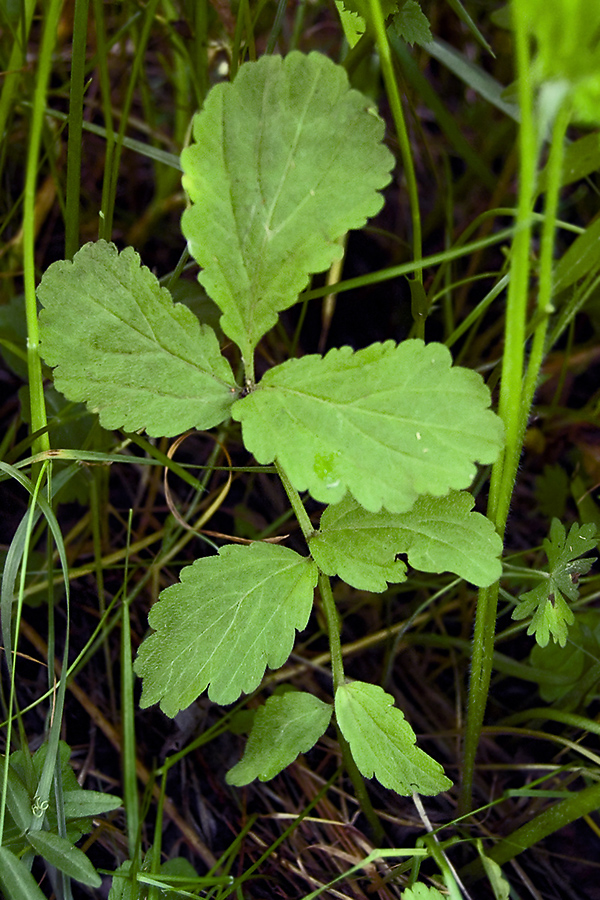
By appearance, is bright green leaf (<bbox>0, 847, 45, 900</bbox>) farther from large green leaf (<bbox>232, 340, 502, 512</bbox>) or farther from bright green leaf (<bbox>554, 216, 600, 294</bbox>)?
bright green leaf (<bbox>554, 216, 600, 294</bbox>)

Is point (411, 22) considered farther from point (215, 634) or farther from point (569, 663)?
point (569, 663)

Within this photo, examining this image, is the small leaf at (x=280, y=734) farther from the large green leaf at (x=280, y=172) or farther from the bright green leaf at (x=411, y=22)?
the bright green leaf at (x=411, y=22)

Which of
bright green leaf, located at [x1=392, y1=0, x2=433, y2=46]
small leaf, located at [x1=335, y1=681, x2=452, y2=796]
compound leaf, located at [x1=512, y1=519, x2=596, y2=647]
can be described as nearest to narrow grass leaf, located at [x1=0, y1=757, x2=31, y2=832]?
small leaf, located at [x1=335, y1=681, x2=452, y2=796]

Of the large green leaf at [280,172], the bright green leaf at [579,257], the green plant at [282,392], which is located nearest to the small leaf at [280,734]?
the green plant at [282,392]

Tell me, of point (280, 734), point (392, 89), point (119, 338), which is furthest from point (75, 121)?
point (280, 734)

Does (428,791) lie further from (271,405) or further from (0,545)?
(0,545)

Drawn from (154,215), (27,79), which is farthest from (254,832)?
(27,79)
